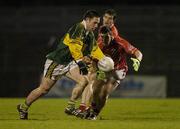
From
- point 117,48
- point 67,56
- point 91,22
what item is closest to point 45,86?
point 67,56

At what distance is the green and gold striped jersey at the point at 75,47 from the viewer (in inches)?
495

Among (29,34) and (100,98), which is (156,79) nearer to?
(29,34)

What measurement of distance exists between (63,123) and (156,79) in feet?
52.4

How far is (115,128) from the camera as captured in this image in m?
10.8

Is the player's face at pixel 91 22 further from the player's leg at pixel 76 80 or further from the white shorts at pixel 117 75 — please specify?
the white shorts at pixel 117 75

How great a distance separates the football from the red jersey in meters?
0.36

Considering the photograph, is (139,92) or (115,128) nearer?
(115,128)

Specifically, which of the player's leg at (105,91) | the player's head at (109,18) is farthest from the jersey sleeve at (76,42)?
the player's leg at (105,91)

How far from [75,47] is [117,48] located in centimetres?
132

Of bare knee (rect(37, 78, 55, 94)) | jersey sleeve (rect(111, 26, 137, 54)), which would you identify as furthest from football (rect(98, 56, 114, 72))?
bare knee (rect(37, 78, 55, 94))

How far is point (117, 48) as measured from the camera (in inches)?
537

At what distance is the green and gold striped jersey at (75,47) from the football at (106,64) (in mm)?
95

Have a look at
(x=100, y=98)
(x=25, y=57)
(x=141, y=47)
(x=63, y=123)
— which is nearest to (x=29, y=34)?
(x=25, y=57)

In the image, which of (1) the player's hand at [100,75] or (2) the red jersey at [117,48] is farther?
(2) the red jersey at [117,48]
